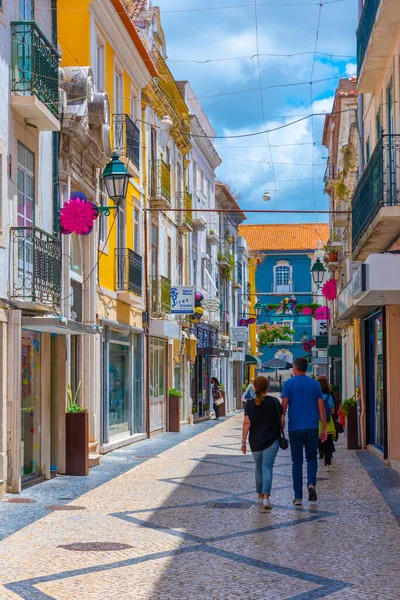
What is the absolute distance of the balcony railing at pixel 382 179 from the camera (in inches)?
568

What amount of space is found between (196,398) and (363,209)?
21.1m

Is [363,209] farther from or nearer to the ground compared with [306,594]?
farther from the ground

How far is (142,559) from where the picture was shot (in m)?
8.62

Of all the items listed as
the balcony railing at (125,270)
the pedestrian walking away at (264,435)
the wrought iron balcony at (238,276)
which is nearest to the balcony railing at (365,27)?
the pedestrian walking away at (264,435)

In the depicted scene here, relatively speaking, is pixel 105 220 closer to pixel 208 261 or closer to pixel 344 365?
pixel 344 365

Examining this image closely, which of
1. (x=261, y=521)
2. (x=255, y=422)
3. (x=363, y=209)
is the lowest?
(x=261, y=521)

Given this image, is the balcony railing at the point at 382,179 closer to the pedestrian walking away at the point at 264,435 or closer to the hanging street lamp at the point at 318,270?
the pedestrian walking away at the point at 264,435

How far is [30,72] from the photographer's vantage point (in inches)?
538

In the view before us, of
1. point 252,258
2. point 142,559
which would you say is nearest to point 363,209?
point 142,559

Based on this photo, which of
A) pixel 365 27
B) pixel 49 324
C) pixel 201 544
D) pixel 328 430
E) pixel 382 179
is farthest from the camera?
pixel 365 27

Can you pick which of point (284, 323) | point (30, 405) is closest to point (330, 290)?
point (30, 405)

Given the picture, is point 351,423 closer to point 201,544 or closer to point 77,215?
point 77,215

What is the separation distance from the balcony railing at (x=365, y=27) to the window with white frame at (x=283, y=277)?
6709cm

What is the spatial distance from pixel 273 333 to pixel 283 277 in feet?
19.7
